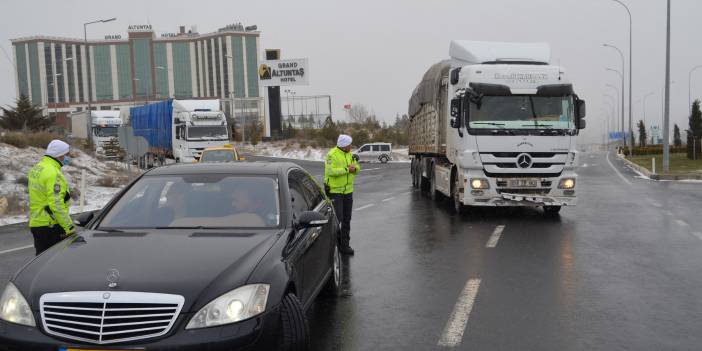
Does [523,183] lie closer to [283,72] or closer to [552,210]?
[552,210]

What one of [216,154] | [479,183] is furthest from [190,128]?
[479,183]

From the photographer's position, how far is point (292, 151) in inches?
2518


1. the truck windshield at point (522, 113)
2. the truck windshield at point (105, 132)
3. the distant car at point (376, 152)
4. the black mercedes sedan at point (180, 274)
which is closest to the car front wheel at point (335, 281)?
the black mercedes sedan at point (180, 274)

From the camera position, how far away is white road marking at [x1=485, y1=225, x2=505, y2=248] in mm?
9953

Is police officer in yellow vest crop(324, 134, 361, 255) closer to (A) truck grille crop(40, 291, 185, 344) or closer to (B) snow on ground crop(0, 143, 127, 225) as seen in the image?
(A) truck grille crop(40, 291, 185, 344)

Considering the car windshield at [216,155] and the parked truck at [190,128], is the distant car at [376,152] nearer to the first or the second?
the parked truck at [190,128]

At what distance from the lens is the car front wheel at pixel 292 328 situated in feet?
13.4

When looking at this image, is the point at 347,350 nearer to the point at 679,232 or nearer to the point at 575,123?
the point at 679,232

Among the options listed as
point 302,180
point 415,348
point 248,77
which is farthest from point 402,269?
point 248,77

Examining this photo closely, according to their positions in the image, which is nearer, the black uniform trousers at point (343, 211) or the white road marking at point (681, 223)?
the black uniform trousers at point (343, 211)

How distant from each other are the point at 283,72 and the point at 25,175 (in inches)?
1966

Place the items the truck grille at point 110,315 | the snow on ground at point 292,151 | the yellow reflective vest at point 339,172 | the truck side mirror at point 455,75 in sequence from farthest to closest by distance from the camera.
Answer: the snow on ground at point 292,151 → the truck side mirror at point 455,75 → the yellow reflective vest at point 339,172 → the truck grille at point 110,315

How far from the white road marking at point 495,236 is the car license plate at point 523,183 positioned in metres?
1.09

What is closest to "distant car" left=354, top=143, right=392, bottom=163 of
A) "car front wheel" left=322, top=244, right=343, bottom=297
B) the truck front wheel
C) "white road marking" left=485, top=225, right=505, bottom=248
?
the truck front wheel
